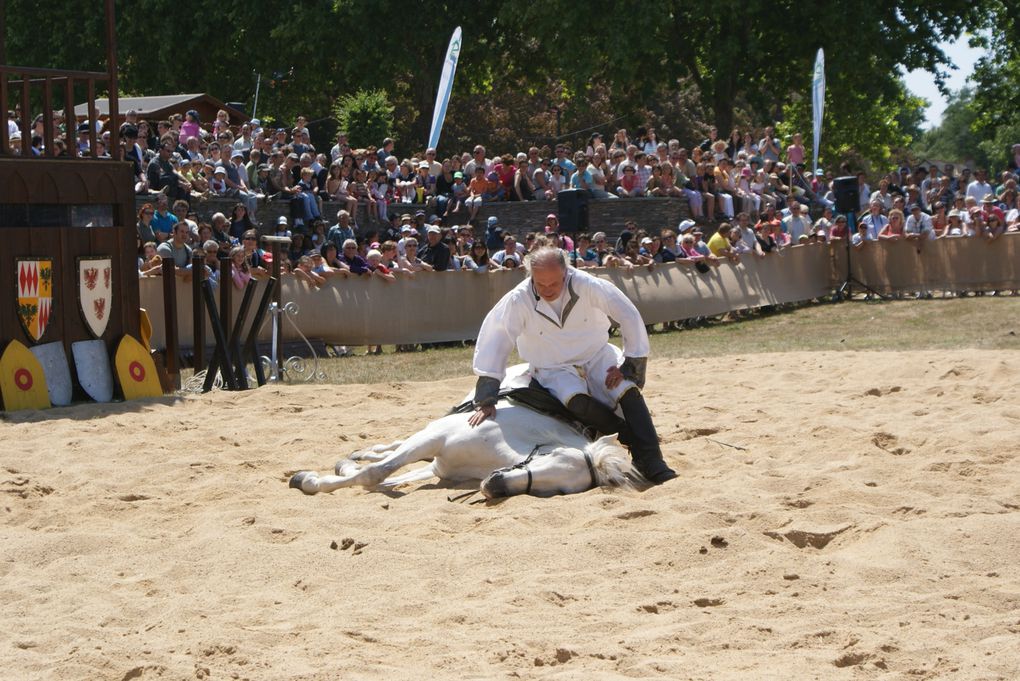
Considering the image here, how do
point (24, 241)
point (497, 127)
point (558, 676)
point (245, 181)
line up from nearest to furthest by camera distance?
point (558, 676) → point (24, 241) → point (245, 181) → point (497, 127)

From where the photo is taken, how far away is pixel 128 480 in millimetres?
7762

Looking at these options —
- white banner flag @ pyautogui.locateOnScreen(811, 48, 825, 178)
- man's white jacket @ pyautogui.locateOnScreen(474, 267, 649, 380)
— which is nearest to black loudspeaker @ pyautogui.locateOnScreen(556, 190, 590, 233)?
white banner flag @ pyautogui.locateOnScreen(811, 48, 825, 178)

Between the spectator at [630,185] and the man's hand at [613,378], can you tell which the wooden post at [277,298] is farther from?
the spectator at [630,185]

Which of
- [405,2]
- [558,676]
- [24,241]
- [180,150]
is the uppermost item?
[405,2]

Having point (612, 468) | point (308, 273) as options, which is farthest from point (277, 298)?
point (612, 468)

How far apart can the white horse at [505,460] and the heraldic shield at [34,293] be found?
4.86 meters

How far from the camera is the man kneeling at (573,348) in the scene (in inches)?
298

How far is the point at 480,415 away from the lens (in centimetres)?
750

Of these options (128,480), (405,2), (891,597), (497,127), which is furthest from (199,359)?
(497,127)

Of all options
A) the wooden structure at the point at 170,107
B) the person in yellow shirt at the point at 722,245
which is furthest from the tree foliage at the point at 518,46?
the person in yellow shirt at the point at 722,245

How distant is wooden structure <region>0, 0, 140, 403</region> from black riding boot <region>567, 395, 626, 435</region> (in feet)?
19.4

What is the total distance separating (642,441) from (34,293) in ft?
20.9

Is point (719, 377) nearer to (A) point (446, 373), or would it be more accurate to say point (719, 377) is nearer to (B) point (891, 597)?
(A) point (446, 373)

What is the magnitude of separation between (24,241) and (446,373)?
4.49 m
